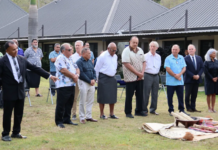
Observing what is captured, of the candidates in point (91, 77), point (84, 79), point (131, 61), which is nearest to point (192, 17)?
point (131, 61)

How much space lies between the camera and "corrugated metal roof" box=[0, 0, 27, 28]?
38125mm

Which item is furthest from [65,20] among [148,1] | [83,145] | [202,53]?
[83,145]

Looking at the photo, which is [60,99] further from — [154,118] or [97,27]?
[97,27]

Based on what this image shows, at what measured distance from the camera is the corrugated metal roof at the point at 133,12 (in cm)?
2599

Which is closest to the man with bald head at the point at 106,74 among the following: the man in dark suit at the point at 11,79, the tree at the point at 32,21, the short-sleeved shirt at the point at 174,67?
the short-sleeved shirt at the point at 174,67

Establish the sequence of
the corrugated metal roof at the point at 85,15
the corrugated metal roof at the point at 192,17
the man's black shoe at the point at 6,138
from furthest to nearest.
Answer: the corrugated metal roof at the point at 85,15 < the corrugated metal roof at the point at 192,17 < the man's black shoe at the point at 6,138

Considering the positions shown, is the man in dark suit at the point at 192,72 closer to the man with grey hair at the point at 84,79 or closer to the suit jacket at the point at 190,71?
the suit jacket at the point at 190,71

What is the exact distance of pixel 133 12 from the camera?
28031 mm

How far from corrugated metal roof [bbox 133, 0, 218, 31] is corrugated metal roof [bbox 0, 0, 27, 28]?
66.4 ft

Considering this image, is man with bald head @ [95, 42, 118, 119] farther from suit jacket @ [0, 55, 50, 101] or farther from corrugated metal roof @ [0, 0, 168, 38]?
corrugated metal roof @ [0, 0, 168, 38]

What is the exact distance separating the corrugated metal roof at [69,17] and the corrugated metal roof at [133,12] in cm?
104

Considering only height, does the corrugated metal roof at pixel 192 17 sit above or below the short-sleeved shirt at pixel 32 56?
above

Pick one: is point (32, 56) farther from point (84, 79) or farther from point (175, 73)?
point (175, 73)

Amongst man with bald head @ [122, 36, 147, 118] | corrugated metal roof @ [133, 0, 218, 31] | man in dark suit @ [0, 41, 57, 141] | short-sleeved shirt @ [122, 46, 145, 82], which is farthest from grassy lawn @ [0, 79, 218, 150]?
corrugated metal roof @ [133, 0, 218, 31]
